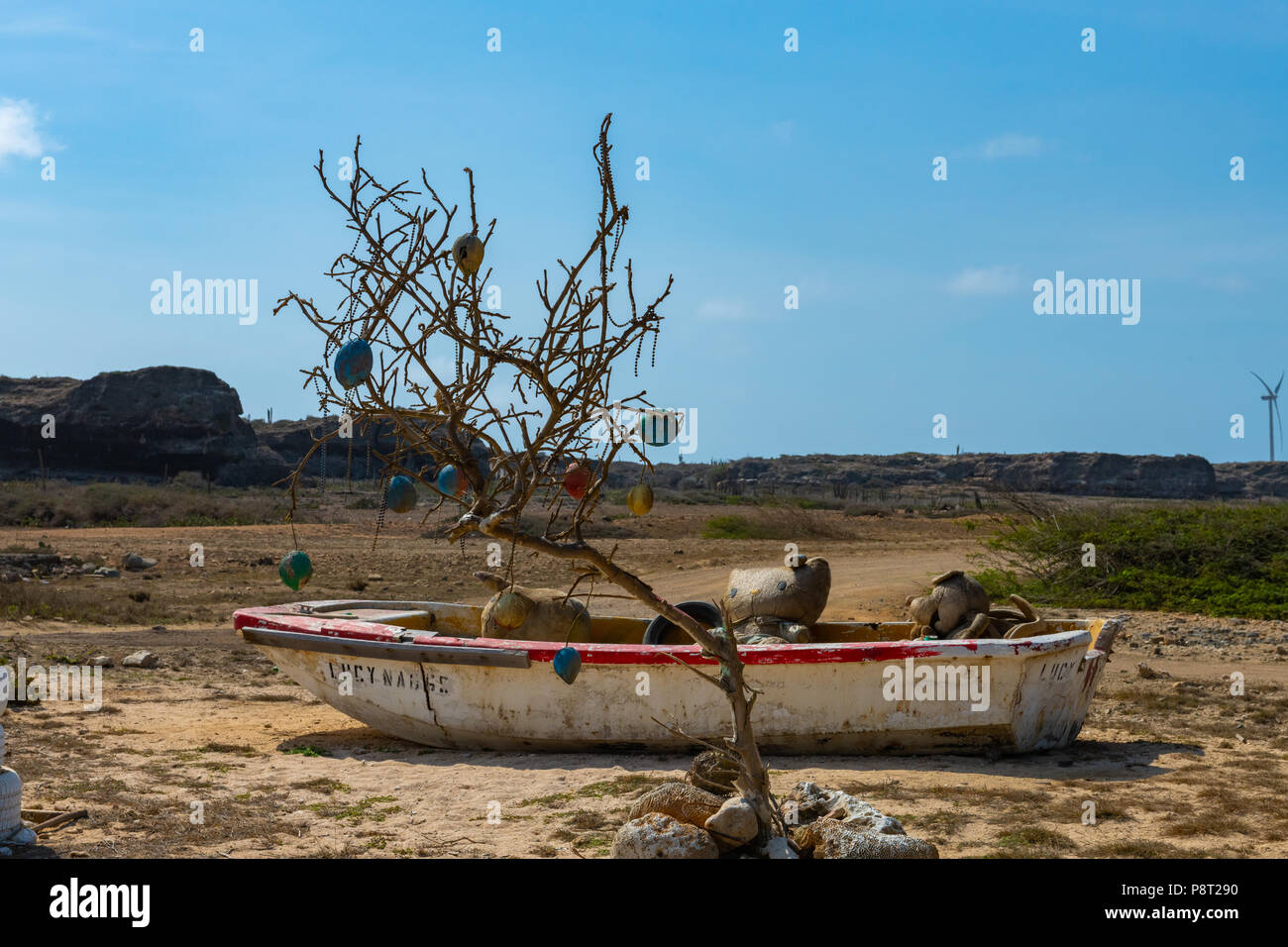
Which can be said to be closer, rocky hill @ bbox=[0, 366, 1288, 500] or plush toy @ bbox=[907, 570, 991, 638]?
plush toy @ bbox=[907, 570, 991, 638]

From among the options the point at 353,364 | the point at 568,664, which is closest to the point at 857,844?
the point at 568,664

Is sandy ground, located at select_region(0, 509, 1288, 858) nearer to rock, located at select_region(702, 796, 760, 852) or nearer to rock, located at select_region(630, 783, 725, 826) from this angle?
rock, located at select_region(630, 783, 725, 826)

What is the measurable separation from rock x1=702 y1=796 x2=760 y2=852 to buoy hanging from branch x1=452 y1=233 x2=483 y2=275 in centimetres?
242

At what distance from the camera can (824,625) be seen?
878 centimetres

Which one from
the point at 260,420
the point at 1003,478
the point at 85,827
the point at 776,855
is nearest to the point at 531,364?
the point at 776,855

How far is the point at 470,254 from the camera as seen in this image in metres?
3.95

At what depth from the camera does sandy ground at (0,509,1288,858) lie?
5453 mm

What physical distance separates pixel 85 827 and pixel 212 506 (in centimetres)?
2734

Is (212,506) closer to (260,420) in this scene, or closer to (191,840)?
(191,840)

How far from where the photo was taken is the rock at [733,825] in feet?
15.3

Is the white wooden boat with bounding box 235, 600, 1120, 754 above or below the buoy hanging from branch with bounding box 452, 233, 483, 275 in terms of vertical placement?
below

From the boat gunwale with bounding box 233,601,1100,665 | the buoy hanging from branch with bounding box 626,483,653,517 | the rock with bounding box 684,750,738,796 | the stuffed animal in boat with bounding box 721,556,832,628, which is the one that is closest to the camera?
the buoy hanging from branch with bounding box 626,483,653,517

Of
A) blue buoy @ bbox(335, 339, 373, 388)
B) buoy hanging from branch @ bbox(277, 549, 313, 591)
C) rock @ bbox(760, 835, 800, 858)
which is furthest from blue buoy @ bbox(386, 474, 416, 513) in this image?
rock @ bbox(760, 835, 800, 858)

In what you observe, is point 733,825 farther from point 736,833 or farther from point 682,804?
point 682,804
